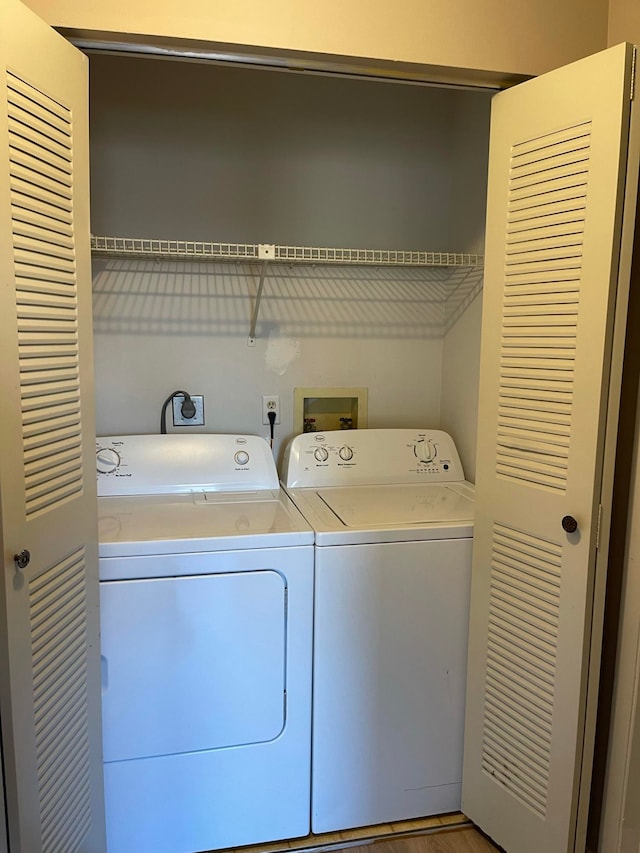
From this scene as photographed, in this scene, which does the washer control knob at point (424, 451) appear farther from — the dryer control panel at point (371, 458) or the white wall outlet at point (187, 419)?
the white wall outlet at point (187, 419)

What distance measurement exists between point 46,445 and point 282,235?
1.34 meters

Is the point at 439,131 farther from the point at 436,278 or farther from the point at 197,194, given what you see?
the point at 197,194

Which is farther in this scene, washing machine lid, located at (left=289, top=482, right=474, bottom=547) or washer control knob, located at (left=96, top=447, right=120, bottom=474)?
washer control knob, located at (left=96, top=447, right=120, bottom=474)

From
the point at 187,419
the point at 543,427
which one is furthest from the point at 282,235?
the point at 543,427

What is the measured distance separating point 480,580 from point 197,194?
1592mm

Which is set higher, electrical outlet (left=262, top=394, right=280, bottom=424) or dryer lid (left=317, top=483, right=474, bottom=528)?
electrical outlet (left=262, top=394, right=280, bottom=424)

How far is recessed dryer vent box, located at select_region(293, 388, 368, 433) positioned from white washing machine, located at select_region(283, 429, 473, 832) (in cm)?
55

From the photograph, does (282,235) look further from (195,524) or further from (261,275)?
(195,524)

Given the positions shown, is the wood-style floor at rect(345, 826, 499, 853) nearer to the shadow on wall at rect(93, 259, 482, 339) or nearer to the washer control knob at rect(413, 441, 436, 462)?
the washer control knob at rect(413, 441, 436, 462)

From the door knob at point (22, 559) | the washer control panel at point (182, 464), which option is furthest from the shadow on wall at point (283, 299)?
the door knob at point (22, 559)

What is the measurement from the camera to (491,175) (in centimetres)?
156

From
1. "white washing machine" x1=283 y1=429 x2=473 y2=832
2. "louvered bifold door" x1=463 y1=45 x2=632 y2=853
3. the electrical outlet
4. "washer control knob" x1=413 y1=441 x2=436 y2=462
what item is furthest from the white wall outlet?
"louvered bifold door" x1=463 y1=45 x2=632 y2=853

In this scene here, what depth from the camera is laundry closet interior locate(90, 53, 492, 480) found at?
2.14 meters

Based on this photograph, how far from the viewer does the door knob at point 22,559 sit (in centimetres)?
116
